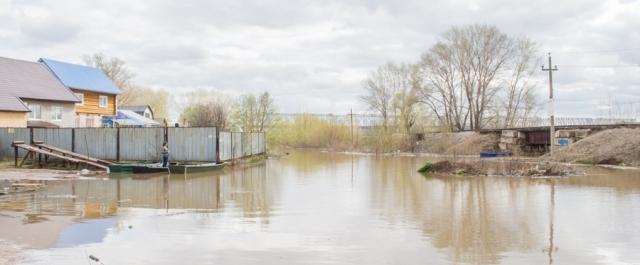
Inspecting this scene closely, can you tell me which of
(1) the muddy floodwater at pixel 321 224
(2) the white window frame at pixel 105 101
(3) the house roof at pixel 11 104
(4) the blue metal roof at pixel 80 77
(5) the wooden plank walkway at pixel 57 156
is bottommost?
(1) the muddy floodwater at pixel 321 224

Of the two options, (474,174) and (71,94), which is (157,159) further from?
(474,174)

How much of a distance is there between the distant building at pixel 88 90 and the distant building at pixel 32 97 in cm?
113

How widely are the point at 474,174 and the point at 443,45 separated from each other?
32.4 metres

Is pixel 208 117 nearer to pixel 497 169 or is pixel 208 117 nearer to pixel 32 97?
pixel 32 97

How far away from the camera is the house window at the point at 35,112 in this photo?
3772 centimetres

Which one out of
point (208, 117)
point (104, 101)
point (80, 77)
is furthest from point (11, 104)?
point (208, 117)

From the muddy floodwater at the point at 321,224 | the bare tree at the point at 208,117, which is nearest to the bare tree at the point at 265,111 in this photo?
the bare tree at the point at 208,117

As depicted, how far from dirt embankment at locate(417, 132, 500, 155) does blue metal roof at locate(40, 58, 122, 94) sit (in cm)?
2696

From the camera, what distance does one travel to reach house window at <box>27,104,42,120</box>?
37.7 m

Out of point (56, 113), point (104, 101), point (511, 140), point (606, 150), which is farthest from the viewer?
point (511, 140)

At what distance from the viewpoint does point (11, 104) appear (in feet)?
113

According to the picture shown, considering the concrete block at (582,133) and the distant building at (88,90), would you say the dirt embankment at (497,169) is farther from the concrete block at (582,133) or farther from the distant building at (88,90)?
the distant building at (88,90)

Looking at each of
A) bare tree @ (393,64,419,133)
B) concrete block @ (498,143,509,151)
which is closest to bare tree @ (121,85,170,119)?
bare tree @ (393,64,419,133)

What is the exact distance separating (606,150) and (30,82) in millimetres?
36071
